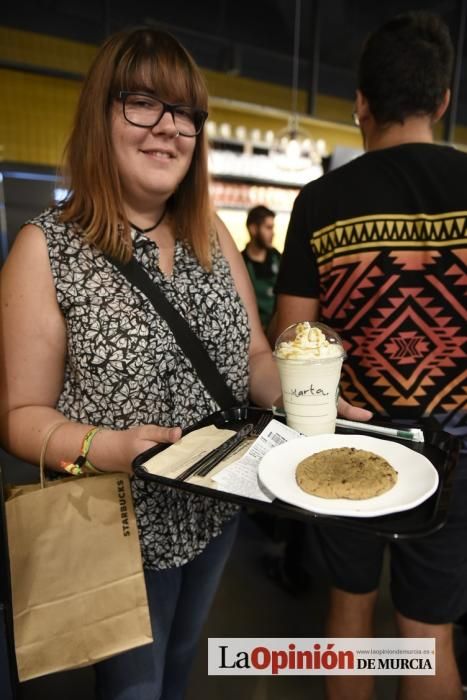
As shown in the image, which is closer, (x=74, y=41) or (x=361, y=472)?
(x=361, y=472)

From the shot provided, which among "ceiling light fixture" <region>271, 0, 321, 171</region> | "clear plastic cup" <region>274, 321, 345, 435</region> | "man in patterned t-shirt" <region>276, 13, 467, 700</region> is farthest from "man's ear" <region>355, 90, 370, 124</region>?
"ceiling light fixture" <region>271, 0, 321, 171</region>

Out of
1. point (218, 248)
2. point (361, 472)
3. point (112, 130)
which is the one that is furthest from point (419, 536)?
point (112, 130)

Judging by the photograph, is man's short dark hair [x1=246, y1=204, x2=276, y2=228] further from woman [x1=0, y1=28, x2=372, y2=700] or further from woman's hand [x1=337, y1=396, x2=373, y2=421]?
woman's hand [x1=337, y1=396, x2=373, y2=421]

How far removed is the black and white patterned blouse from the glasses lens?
0.26 metres

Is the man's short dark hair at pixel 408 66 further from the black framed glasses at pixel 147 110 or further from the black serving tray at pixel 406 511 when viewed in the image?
the black serving tray at pixel 406 511

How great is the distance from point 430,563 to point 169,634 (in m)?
0.73

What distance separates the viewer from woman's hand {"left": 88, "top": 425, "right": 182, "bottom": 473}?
40.8 inches

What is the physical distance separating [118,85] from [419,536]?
1.13 metres

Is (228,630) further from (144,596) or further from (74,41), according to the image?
(74,41)

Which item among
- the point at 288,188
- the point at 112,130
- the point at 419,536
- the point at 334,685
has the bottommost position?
the point at 334,685

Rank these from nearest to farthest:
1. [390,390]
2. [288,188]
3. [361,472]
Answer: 1. [361,472]
2. [390,390]
3. [288,188]

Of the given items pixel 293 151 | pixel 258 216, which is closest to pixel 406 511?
pixel 258 216

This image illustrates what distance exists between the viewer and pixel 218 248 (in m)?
1.47

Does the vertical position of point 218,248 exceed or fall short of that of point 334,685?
it exceeds it
